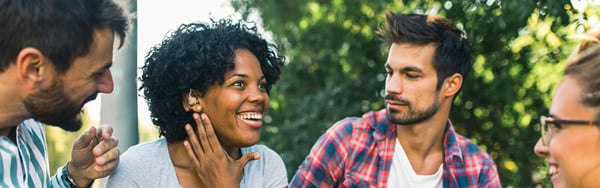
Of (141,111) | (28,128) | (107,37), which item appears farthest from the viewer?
(141,111)

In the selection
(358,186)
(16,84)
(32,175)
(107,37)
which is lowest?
(358,186)

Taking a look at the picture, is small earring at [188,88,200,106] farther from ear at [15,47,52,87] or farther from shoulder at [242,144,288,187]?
ear at [15,47,52,87]

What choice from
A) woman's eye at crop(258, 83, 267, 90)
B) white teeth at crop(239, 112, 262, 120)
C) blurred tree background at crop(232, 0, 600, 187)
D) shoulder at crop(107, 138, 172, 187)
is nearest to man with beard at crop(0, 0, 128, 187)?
shoulder at crop(107, 138, 172, 187)

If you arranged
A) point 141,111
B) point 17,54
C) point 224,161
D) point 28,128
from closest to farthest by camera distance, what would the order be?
point 17,54 < point 28,128 < point 224,161 < point 141,111

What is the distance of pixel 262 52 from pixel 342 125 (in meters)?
0.93

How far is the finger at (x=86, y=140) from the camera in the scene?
248 centimetres

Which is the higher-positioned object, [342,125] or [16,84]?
[16,84]

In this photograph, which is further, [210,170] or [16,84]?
[210,170]

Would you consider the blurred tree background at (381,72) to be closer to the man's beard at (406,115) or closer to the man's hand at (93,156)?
the man's beard at (406,115)

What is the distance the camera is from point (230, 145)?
2816mm

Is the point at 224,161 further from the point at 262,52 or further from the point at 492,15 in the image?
the point at 492,15

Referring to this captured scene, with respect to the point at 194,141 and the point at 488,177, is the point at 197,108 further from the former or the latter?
the point at 488,177

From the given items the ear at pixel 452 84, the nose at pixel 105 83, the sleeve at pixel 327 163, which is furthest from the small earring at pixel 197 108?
the ear at pixel 452 84

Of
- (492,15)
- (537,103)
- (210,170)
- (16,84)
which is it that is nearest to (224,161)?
(210,170)
